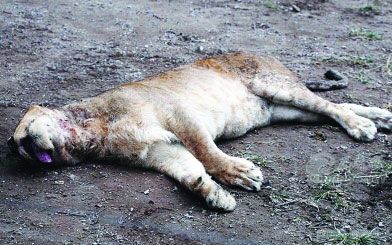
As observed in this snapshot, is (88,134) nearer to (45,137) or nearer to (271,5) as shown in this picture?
(45,137)

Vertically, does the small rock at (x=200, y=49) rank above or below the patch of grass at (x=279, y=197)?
below

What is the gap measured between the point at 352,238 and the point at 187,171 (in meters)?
1.34

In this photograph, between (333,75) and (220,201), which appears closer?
(220,201)

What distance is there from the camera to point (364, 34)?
9.62 metres

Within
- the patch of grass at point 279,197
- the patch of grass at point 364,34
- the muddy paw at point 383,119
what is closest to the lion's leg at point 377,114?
the muddy paw at point 383,119

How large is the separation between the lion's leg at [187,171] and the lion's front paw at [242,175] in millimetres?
176

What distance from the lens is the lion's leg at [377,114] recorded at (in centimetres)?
636

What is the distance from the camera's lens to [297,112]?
21.5 ft

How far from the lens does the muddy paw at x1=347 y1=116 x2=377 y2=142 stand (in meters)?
6.06

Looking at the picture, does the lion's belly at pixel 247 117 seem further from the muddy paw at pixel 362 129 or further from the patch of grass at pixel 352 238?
the patch of grass at pixel 352 238

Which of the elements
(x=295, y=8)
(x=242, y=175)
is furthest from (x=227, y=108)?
(x=295, y=8)

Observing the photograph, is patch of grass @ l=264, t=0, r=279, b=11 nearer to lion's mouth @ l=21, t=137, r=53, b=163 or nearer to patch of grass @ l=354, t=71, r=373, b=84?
patch of grass @ l=354, t=71, r=373, b=84

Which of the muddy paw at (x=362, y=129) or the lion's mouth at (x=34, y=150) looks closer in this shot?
the lion's mouth at (x=34, y=150)

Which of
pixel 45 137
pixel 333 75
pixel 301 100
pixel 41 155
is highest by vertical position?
pixel 45 137
